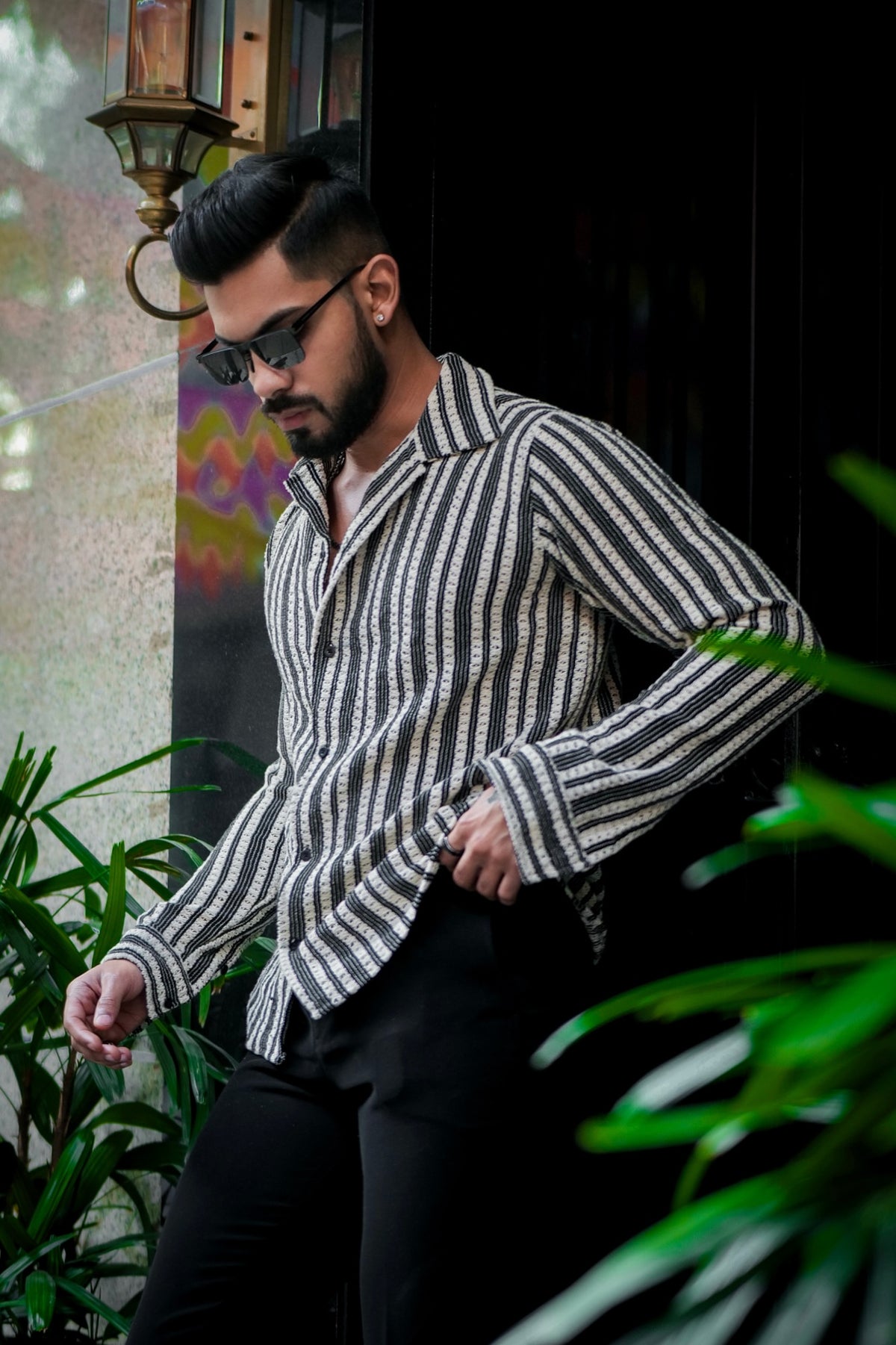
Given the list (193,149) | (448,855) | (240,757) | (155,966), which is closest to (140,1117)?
(240,757)

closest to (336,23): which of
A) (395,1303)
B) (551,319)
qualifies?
(551,319)

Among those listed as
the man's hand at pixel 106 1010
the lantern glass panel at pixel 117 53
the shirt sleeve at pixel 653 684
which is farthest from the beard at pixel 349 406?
the lantern glass panel at pixel 117 53

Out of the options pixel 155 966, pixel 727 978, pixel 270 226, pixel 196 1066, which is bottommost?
pixel 196 1066

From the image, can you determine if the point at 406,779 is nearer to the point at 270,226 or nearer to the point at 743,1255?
the point at 270,226

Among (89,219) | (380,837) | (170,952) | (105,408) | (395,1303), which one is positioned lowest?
(395,1303)

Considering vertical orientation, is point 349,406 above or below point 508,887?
above

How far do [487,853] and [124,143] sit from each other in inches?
70.9

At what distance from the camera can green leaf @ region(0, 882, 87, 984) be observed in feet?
8.23

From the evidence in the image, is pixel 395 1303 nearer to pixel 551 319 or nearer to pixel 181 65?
pixel 551 319

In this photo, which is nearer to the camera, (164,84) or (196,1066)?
(196,1066)

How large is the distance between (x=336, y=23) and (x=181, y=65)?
0.94 ft

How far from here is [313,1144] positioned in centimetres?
183

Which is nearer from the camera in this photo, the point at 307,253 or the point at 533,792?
the point at 533,792

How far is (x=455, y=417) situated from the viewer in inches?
75.7
